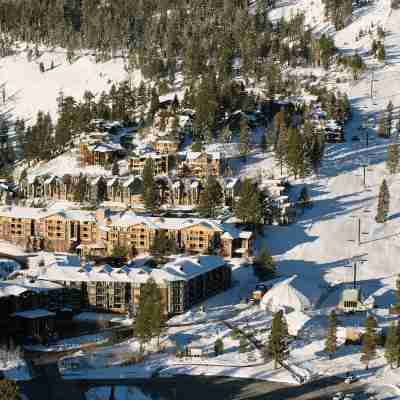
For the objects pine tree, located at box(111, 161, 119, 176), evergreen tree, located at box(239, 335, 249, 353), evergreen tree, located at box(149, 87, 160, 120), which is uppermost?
evergreen tree, located at box(149, 87, 160, 120)

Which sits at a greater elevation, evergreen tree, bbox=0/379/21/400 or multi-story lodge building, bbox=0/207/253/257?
evergreen tree, bbox=0/379/21/400

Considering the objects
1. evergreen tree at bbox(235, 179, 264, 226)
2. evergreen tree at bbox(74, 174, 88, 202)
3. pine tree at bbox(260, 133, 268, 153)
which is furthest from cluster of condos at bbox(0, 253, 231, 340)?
pine tree at bbox(260, 133, 268, 153)

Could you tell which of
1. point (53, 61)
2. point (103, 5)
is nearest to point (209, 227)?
point (53, 61)

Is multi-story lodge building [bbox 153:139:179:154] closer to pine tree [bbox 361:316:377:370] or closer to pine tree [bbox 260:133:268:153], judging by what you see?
pine tree [bbox 260:133:268:153]

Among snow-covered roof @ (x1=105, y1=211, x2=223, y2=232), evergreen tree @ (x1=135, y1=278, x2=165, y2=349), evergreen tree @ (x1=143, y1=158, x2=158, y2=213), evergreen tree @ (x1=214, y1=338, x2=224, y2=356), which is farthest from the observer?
evergreen tree @ (x1=143, y1=158, x2=158, y2=213)

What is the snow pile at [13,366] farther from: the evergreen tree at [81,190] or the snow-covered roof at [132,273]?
the evergreen tree at [81,190]

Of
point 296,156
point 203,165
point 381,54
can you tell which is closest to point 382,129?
point 296,156

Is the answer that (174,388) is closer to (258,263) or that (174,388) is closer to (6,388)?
(6,388)

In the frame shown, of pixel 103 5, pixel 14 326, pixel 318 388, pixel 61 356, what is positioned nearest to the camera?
pixel 318 388
